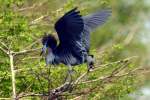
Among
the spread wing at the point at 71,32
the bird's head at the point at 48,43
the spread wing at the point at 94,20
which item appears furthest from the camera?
the spread wing at the point at 94,20

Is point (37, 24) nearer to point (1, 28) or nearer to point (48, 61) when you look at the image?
point (1, 28)

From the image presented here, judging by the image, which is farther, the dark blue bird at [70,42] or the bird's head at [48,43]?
the bird's head at [48,43]

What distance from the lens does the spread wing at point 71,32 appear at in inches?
189

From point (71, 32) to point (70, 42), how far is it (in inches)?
4.3

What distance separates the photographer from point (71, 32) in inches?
194

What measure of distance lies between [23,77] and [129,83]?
1.04m

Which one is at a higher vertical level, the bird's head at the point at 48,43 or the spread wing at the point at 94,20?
the spread wing at the point at 94,20

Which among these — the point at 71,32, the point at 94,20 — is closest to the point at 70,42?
the point at 71,32

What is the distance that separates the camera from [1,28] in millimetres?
7059

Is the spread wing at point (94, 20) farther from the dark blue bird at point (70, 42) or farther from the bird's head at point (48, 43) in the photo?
the bird's head at point (48, 43)

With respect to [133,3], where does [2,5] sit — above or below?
above

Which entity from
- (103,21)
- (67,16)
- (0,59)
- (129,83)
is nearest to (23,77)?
(0,59)

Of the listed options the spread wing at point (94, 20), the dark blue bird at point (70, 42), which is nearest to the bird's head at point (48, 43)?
the dark blue bird at point (70, 42)

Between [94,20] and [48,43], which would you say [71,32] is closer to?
[48,43]
